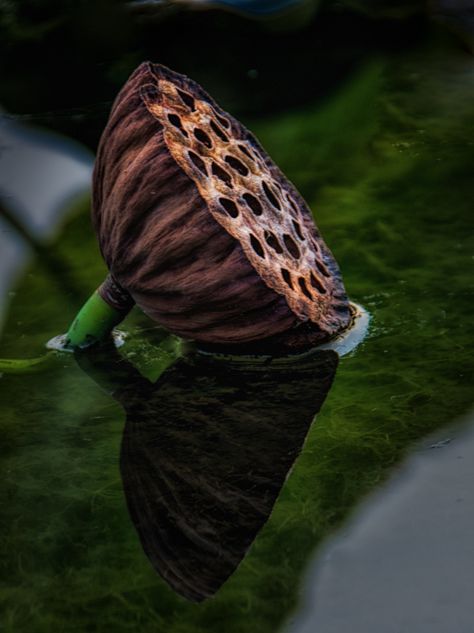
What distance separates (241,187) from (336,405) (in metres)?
0.31

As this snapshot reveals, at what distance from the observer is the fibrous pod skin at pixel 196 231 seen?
1458 mm

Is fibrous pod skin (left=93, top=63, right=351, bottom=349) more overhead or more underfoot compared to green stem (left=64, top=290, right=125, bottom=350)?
more overhead

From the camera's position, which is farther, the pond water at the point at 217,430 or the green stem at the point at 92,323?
the green stem at the point at 92,323

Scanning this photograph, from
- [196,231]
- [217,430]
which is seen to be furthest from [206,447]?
[196,231]

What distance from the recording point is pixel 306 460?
1367 millimetres

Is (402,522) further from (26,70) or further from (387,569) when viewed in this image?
(26,70)

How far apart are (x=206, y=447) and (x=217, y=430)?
0.04 m

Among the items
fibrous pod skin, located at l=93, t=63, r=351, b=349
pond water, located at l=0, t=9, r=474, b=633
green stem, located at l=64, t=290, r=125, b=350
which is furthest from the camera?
green stem, located at l=64, t=290, r=125, b=350

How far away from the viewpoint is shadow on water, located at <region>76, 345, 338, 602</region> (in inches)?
47.8

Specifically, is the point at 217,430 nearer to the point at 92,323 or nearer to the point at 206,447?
the point at 206,447

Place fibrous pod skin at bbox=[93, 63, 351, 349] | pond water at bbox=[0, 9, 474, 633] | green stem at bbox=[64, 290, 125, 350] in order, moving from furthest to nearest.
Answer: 1. green stem at bbox=[64, 290, 125, 350]
2. fibrous pod skin at bbox=[93, 63, 351, 349]
3. pond water at bbox=[0, 9, 474, 633]

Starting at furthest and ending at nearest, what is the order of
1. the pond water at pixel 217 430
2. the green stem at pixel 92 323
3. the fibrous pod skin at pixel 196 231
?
1. the green stem at pixel 92 323
2. the fibrous pod skin at pixel 196 231
3. the pond water at pixel 217 430

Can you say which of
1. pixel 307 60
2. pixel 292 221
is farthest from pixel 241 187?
pixel 307 60

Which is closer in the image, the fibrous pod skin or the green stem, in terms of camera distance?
the fibrous pod skin
